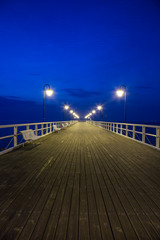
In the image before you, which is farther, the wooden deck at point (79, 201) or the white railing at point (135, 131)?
the white railing at point (135, 131)

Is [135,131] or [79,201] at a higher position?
[135,131]

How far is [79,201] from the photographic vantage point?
247 cm

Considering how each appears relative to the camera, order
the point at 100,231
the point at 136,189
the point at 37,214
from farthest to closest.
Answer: the point at 136,189 → the point at 37,214 → the point at 100,231

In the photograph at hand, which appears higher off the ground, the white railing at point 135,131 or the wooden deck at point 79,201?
the white railing at point 135,131

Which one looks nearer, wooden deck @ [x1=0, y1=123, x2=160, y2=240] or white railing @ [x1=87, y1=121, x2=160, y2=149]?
wooden deck @ [x1=0, y1=123, x2=160, y2=240]

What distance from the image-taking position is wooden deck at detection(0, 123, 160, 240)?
1.83 metres

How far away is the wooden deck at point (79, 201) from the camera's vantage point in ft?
6.01

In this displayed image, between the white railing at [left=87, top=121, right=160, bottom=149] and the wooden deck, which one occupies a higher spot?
the white railing at [left=87, top=121, right=160, bottom=149]

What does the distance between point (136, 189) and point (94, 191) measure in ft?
2.91

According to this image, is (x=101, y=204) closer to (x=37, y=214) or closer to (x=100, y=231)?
(x=100, y=231)

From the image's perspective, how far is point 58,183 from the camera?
315 centimetres

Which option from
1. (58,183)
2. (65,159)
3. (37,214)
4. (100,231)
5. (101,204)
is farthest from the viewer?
(65,159)

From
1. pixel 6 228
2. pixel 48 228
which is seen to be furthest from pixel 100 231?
pixel 6 228

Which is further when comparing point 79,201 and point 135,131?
point 135,131
